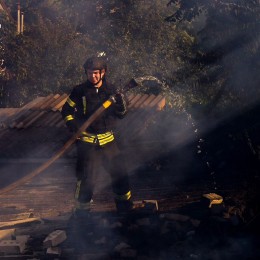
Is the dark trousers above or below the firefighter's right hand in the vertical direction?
below

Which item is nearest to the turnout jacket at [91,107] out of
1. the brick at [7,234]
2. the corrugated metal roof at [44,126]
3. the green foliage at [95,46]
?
the brick at [7,234]

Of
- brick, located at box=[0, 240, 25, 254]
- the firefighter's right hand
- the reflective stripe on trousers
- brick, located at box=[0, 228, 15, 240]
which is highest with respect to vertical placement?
the firefighter's right hand

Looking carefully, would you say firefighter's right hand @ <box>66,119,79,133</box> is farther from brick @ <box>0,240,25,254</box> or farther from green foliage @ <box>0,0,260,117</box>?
green foliage @ <box>0,0,260,117</box>

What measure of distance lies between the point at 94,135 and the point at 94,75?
830 mm

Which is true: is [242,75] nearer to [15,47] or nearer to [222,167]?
[222,167]

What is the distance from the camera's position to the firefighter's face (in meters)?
5.65

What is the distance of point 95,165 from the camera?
5.87m

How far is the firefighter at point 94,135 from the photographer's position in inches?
227

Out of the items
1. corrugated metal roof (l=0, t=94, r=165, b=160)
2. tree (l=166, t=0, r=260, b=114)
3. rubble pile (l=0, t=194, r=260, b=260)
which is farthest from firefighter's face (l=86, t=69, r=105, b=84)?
corrugated metal roof (l=0, t=94, r=165, b=160)

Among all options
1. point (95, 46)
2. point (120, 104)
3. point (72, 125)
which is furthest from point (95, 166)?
point (95, 46)

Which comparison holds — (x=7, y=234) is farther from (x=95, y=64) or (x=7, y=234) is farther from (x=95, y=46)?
(x=95, y=46)

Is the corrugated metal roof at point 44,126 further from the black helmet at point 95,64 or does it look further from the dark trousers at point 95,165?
the black helmet at point 95,64

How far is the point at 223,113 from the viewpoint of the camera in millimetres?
6383

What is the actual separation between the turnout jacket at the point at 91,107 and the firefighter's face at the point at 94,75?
0.27 ft
